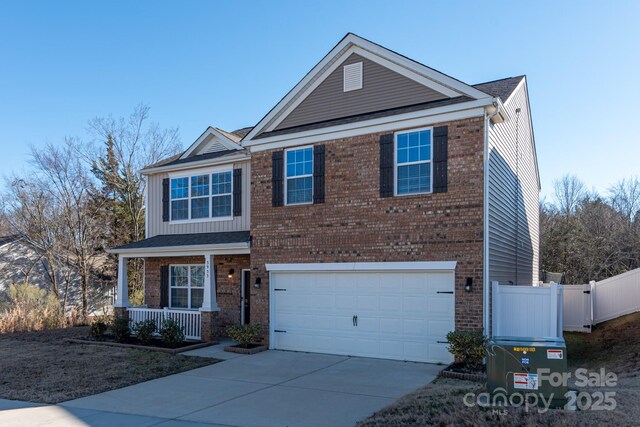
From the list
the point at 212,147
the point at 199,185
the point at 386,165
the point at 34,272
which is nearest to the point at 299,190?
the point at 386,165

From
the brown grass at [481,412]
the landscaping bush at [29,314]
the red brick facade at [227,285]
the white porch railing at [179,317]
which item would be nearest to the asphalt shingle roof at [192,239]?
the red brick facade at [227,285]

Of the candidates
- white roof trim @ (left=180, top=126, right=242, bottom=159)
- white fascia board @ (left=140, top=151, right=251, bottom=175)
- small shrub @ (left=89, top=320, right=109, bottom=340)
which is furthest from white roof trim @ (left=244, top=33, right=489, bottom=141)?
small shrub @ (left=89, top=320, right=109, bottom=340)

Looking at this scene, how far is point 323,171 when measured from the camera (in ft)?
42.6

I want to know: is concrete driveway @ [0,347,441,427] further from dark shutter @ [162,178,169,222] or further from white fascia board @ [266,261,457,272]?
dark shutter @ [162,178,169,222]

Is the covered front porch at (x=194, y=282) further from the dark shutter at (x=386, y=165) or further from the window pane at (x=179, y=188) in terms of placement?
the dark shutter at (x=386, y=165)

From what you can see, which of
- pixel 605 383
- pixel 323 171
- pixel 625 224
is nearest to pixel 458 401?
pixel 605 383

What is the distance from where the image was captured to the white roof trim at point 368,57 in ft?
38.1

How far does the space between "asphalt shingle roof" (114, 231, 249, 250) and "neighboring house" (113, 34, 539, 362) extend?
0.32 ft

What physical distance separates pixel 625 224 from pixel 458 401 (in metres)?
23.5

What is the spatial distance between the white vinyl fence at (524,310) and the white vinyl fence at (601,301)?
6.49 m

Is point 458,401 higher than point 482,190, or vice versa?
point 482,190

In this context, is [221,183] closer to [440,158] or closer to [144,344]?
[144,344]

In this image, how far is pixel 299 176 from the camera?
13516mm

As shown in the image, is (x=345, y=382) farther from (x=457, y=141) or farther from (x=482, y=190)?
(x=457, y=141)
